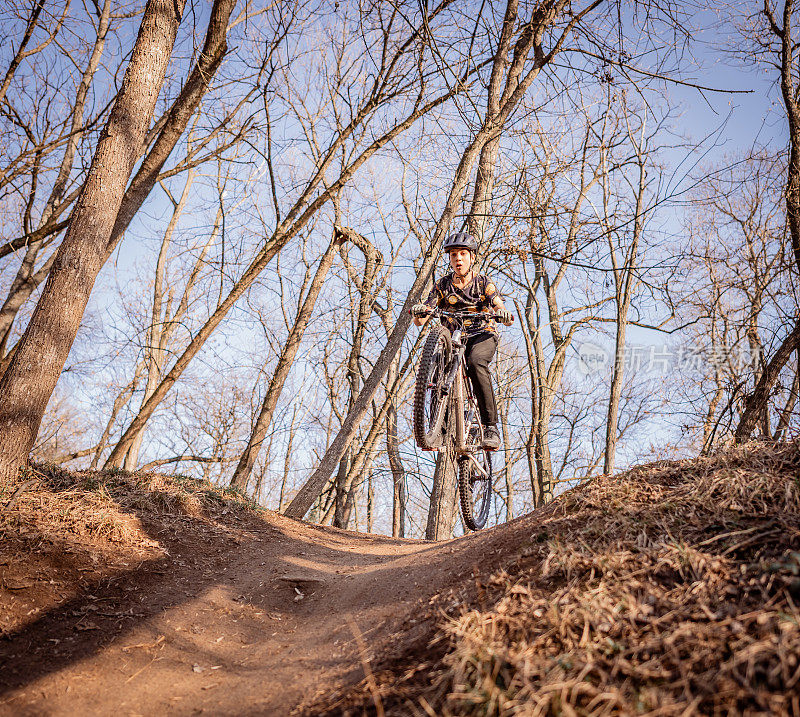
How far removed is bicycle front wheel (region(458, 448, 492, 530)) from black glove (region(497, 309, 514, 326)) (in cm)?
153

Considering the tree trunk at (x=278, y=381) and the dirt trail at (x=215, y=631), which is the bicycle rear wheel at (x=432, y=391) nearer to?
the dirt trail at (x=215, y=631)

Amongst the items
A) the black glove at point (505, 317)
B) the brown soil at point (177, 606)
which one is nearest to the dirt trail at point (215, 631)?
the brown soil at point (177, 606)

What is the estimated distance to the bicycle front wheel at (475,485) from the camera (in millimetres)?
6461

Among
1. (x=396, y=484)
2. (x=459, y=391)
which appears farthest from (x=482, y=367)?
(x=396, y=484)

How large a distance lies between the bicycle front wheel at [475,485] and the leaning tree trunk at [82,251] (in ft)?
14.3

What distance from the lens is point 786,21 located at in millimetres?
7836

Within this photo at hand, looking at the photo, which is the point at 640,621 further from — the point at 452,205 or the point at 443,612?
the point at 452,205

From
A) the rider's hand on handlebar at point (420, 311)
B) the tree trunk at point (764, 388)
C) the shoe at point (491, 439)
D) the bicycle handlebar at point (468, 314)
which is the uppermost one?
the bicycle handlebar at point (468, 314)

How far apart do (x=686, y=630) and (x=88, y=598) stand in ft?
12.7

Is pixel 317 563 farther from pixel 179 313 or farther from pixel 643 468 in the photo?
pixel 179 313

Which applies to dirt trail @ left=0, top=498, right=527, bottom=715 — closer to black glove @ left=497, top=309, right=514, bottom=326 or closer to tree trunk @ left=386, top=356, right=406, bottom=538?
black glove @ left=497, top=309, right=514, bottom=326

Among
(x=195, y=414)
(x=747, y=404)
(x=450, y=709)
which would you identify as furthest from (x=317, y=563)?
(x=195, y=414)

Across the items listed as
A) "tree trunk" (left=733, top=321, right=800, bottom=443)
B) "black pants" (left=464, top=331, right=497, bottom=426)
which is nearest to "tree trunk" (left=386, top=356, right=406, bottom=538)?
"black pants" (left=464, top=331, right=497, bottom=426)

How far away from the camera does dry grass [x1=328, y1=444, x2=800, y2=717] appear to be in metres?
1.75
